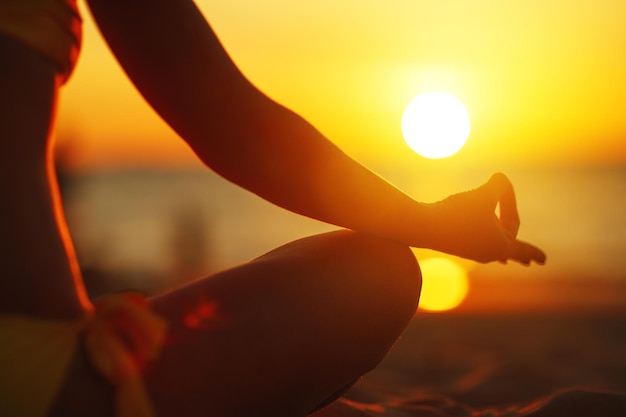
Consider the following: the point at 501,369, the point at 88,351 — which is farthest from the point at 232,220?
the point at 88,351

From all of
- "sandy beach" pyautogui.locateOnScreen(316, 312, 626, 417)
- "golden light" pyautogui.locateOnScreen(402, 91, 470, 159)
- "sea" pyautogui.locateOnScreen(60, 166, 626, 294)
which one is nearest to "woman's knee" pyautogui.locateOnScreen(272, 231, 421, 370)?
"sandy beach" pyautogui.locateOnScreen(316, 312, 626, 417)

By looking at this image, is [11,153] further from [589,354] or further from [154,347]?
[589,354]

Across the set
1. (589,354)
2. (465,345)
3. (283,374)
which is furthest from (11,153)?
(465,345)

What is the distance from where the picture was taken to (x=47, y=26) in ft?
4.54

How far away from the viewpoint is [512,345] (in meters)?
7.72

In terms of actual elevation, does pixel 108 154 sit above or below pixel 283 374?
above

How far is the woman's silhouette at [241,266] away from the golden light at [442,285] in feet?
32.8

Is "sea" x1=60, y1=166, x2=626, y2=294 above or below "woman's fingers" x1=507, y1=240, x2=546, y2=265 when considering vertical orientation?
above

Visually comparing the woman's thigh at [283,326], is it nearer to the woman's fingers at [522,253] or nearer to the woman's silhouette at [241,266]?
the woman's silhouette at [241,266]

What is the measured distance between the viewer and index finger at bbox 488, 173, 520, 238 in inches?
78.1

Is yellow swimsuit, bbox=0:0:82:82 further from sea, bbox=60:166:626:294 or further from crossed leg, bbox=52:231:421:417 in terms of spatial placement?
sea, bbox=60:166:626:294

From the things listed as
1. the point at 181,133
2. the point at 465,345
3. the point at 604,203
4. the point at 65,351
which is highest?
the point at 604,203

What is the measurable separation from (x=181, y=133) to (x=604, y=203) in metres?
26.9

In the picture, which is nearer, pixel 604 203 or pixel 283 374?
pixel 283 374
